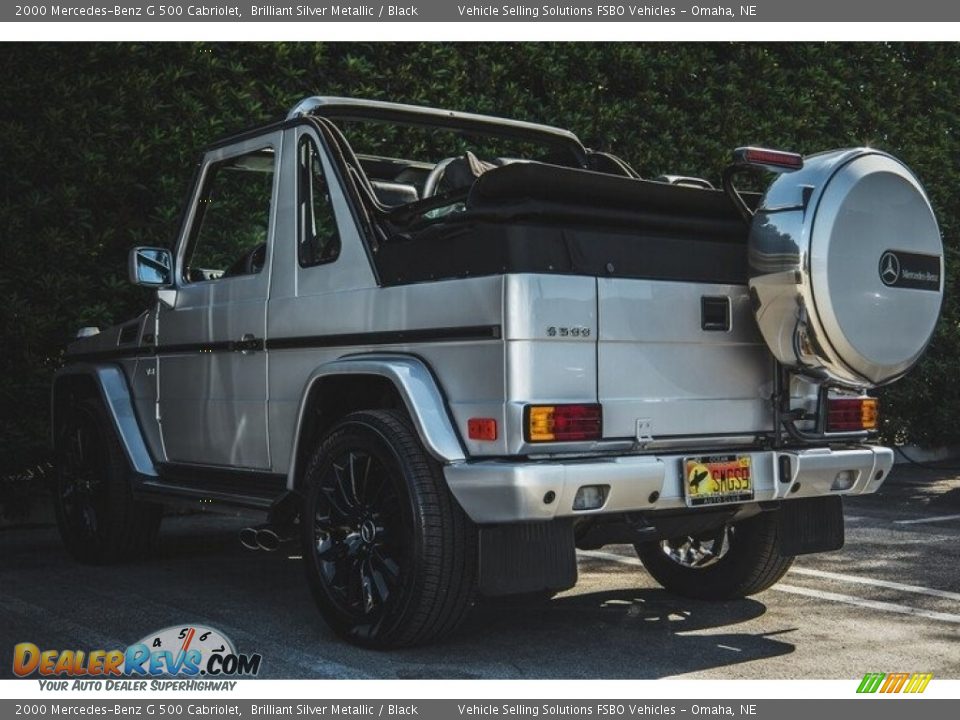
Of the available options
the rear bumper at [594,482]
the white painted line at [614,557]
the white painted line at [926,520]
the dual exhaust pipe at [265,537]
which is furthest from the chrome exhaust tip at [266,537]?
the white painted line at [926,520]

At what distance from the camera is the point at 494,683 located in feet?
13.5

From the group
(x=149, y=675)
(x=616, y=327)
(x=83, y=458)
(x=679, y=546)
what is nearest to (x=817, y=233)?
(x=616, y=327)

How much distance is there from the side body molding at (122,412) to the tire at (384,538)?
1716mm

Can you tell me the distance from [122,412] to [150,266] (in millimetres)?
869

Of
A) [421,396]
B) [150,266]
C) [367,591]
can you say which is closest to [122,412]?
[150,266]

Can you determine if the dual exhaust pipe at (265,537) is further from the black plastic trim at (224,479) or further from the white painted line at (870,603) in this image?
the white painted line at (870,603)

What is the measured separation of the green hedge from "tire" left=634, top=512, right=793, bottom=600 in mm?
3062

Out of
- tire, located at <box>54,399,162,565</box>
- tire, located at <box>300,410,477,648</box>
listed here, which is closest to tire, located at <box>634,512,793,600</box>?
tire, located at <box>300,410,477,648</box>

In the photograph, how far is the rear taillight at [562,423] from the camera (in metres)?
4.39

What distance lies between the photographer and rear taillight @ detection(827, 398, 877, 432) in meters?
5.21

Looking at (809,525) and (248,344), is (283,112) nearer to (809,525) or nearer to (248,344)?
(248,344)

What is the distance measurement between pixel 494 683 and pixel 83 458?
3.75 m

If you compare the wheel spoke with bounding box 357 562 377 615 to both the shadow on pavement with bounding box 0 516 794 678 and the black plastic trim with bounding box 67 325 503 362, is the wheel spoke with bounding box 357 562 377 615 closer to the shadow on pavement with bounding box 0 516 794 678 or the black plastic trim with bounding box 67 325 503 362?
the shadow on pavement with bounding box 0 516 794 678

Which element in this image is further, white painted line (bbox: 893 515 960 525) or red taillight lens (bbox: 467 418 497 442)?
white painted line (bbox: 893 515 960 525)
